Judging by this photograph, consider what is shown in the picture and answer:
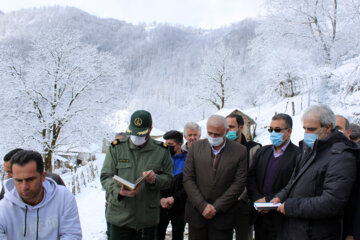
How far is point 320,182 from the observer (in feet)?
8.33

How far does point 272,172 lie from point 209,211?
1.00 metres

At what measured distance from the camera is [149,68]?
11756cm

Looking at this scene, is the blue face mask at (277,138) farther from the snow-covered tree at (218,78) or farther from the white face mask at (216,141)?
the snow-covered tree at (218,78)

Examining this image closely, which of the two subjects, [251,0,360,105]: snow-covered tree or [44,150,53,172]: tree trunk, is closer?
[44,150,53,172]: tree trunk

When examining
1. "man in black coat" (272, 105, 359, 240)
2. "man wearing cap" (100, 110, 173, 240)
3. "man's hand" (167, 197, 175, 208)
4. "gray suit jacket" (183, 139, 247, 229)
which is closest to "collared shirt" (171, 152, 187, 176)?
"man's hand" (167, 197, 175, 208)

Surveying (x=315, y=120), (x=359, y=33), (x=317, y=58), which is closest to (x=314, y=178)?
(x=315, y=120)

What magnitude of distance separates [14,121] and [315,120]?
17.7m

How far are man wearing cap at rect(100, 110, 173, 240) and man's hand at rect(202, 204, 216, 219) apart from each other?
0.62 meters

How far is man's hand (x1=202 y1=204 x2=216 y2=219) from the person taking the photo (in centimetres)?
327

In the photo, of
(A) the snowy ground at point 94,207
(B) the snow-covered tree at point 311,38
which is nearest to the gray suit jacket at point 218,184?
(A) the snowy ground at point 94,207

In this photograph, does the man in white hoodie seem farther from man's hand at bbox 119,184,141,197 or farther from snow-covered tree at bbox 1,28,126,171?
snow-covered tree at bbox 1,28,126,171

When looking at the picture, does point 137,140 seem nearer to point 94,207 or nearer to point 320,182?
point 320,182

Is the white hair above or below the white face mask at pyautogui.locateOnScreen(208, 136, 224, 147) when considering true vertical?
above

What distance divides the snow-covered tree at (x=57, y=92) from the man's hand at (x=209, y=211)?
1491 cm
